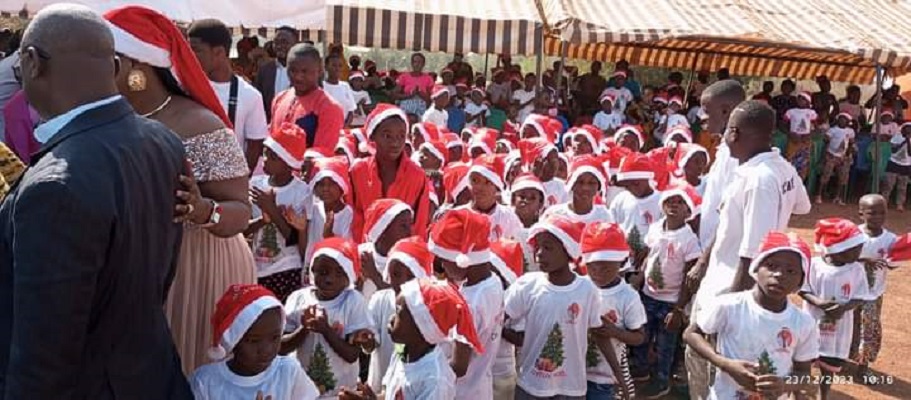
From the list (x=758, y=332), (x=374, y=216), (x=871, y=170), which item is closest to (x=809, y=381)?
(x=758, y=332)

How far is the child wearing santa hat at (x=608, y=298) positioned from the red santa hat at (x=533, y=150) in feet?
8.45

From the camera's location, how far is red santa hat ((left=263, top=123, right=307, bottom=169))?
5020mm

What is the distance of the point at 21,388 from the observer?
190cm

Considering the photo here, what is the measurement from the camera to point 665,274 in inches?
224

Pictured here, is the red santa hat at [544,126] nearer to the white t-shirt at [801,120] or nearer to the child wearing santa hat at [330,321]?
the child wearing santa hat at [330,321]

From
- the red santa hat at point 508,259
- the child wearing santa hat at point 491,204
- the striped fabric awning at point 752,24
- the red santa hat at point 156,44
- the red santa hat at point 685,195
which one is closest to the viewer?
the red santa hat at point 156,44

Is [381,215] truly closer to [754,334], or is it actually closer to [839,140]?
[754,334]

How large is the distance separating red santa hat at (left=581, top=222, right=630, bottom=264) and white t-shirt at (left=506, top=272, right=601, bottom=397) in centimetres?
37

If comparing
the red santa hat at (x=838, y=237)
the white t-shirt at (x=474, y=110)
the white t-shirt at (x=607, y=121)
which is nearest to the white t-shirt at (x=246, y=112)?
the red santa hat at (x=838, y=237)

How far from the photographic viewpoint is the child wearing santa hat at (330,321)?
379cm

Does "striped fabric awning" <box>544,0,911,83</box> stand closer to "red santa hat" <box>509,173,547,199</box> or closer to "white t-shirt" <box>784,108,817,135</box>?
"white t-shirt" <box>784,108,817,135</box>

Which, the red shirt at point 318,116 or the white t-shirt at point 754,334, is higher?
the red shirt at point 318,116

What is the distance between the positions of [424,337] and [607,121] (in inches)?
446

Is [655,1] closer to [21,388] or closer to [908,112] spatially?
[908,112]
